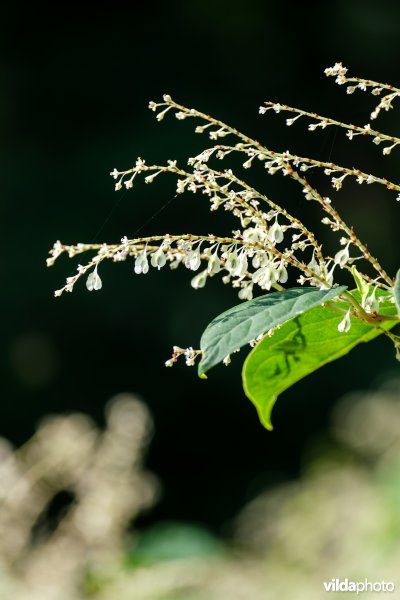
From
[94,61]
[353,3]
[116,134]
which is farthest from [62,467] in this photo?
[353,3]

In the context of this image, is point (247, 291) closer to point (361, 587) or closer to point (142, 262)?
point (142, 262)

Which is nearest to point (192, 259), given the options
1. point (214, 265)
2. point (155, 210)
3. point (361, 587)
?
point (214, 265)

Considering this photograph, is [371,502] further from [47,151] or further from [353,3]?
[353,3]

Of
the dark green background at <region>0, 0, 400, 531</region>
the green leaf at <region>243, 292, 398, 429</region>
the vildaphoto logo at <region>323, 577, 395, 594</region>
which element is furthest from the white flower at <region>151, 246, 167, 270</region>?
the dark green background at <region>0, 0, 400, 531</region>

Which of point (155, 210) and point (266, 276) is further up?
point (155, 210)

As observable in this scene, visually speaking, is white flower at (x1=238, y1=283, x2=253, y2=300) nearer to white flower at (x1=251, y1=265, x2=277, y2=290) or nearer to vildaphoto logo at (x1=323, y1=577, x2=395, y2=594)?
white flower at (x1=251, y1=265, x2=277, y2=290)

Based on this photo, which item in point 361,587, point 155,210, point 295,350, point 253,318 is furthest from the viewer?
point 155,210
